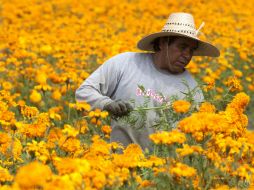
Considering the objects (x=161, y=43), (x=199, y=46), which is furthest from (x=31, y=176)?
(x=199, y=46)

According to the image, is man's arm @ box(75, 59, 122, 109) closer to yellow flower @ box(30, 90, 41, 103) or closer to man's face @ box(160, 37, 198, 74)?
man's face @ box(160, 37, 198, 74)

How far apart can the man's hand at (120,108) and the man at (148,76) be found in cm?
45

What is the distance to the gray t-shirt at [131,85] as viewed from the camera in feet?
12.8

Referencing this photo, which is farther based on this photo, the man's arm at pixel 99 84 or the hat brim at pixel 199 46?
the hat brim at pixel 199 46

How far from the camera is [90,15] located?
10.9m

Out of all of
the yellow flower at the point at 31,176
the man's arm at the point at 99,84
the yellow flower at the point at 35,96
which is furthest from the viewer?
the yellow flower at the point at 35,96

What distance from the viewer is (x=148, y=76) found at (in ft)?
13.3

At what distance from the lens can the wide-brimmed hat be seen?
3971 mm

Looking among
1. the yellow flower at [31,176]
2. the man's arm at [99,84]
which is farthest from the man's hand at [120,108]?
the yellow flower at [31,176]

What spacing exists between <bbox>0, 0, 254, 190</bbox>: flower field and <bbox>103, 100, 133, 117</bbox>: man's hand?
59mm

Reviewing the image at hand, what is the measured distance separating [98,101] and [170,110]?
56 cm

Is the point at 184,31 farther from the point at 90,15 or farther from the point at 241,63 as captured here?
Answer: the point at 90,15

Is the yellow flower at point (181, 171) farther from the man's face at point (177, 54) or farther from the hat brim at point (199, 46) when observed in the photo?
the hat brim at point (199, 46)

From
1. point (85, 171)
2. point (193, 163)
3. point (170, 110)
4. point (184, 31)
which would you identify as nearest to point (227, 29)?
point (184, 31)
